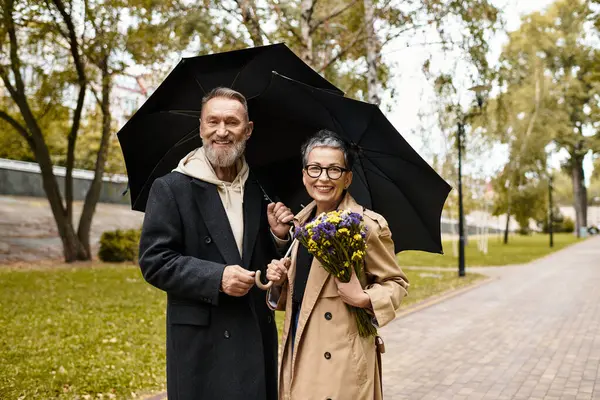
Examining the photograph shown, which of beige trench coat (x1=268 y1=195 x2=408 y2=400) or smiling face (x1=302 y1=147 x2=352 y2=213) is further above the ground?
smiling face (x1=302 y1=147 x2=352 y2=213)

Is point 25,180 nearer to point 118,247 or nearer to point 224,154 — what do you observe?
point 118,247

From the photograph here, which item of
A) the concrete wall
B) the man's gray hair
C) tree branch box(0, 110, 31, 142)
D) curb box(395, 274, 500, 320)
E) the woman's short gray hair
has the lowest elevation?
curb box(395, 274, 500, 320)

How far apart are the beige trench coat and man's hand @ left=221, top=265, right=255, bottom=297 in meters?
0.35

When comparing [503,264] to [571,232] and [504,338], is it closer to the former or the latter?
[504,338]

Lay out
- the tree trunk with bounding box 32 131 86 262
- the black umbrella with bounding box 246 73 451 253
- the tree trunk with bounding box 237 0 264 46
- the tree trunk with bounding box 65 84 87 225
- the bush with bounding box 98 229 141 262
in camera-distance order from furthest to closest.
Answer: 1. the bush with bounding box 98 229 141 262
2. the tree trunk with bounding box 65 84 87 225
3. the tree trunk with bounding box 32 131 86 262
4. the tree trunk with bounding box 237 0 264 46
5. the black umbrella with bounding box 246 73 451 253

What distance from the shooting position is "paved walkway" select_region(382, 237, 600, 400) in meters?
6.88

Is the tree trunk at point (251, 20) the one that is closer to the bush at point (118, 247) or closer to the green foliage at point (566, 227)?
the bush at point (118, 247)

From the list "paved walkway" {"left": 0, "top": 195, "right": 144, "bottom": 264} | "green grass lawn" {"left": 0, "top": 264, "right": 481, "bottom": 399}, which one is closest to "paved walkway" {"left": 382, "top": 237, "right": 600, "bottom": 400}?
"green grass lawn" {"left": 0, "top": 264, "right": 481, "bottom": 399}

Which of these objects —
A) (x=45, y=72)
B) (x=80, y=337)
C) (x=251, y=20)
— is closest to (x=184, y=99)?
(x=80, y=337)

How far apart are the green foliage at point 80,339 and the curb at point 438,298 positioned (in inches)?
189

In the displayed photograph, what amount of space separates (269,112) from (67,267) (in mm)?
17127

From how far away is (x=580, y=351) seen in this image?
881cm

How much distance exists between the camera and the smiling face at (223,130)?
283 centimetres

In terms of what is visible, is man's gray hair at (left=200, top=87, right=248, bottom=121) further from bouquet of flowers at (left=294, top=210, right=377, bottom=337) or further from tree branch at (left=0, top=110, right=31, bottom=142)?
tree branch at (left=0, top=110, right=31, bottom=142)
